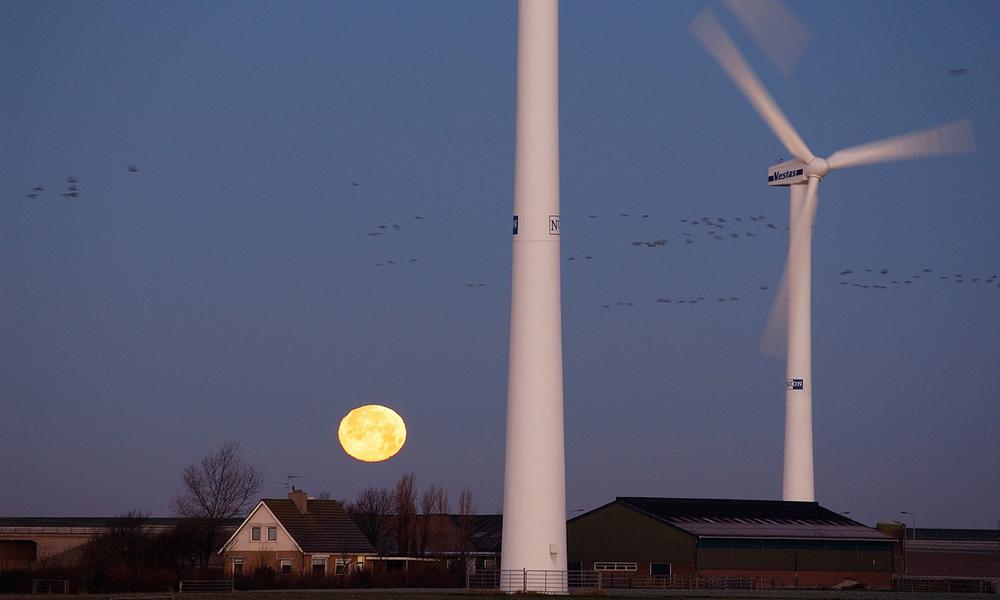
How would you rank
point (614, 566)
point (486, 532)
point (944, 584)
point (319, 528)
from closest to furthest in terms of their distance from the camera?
point (944, 584)
point (614, 566)
point (319, 528)
point (486, 532)

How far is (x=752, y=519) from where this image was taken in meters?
92.1

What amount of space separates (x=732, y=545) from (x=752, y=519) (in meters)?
6.81

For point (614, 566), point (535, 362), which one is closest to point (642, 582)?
point (614, 566)

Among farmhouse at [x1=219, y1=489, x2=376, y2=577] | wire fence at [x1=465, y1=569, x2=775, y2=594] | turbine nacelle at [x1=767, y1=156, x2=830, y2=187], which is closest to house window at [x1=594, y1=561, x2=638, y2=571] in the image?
Result: wire fence at [x1=465, y1=569, x2=775, y2=594]

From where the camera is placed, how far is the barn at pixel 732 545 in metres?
85.2

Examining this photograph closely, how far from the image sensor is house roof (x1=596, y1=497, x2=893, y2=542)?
87562 millimetres

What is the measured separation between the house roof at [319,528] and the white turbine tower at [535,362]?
3980 centimetres

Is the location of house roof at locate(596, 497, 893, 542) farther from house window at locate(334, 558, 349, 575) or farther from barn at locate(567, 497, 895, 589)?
house window at locate(334, 558, 349, 575)

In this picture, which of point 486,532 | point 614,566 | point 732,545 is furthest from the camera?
point 486,532

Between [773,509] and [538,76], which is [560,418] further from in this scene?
[773,509]

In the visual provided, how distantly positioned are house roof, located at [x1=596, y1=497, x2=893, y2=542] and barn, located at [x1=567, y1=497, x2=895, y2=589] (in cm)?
6

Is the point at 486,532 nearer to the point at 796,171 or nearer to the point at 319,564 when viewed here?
the point at 319,564

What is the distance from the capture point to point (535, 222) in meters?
56.4

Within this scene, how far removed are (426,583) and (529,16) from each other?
110ft
